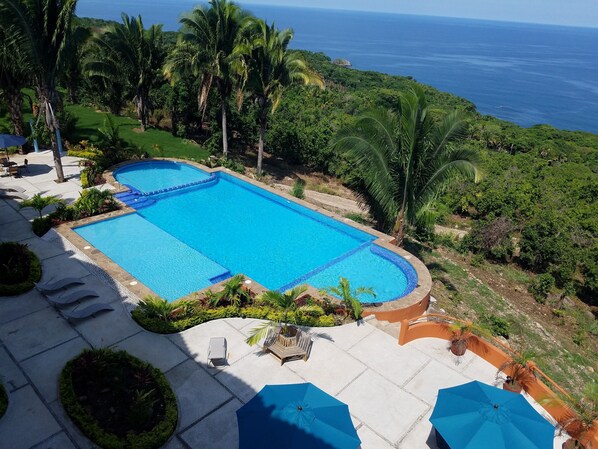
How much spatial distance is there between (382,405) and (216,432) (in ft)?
12.6

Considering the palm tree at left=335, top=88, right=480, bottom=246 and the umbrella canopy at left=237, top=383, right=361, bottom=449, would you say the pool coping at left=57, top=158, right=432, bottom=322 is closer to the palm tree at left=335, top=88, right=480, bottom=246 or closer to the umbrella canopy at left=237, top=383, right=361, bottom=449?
the palm tree at left=335, top=88, right=480, bottom=246

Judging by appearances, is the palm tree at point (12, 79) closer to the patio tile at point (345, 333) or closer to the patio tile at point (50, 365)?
the patio tile at point (50, 365)

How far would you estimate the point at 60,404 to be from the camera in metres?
9.13

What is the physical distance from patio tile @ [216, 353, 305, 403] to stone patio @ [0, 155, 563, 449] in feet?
0.08

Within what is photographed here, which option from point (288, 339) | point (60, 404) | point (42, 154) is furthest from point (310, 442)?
point (42, 154)

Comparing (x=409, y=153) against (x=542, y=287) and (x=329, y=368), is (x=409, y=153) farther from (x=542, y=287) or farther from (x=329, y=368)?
(x=542, y=287)

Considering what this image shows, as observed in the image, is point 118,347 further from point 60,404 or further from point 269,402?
point 269,402

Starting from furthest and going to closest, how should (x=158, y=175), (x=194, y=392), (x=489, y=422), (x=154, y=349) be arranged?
1. (x=158, y=175)
2. (x=154, y=349)
3. (x=194, y=392)
4. (x=489, y=422)

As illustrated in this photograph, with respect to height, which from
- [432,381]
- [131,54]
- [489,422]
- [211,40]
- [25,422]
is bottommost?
[432,381]

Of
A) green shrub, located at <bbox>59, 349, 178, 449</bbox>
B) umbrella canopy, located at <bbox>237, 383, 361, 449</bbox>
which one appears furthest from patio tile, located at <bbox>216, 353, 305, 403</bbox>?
umbrella canopy, located at <bbox>237, 383, 361, 449</bbox>

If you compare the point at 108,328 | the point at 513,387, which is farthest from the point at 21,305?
the point at 513,387

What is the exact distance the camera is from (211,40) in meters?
23.5

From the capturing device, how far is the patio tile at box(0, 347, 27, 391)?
9531mm

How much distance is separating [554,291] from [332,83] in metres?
83.3
